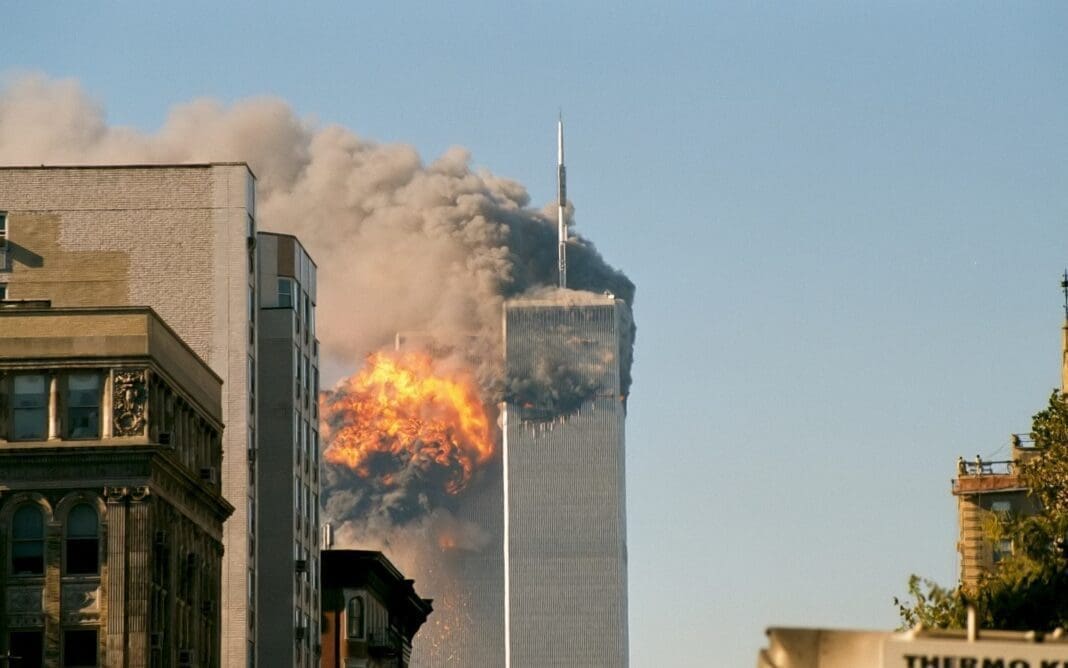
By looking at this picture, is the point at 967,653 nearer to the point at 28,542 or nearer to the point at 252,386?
the point at 28,542

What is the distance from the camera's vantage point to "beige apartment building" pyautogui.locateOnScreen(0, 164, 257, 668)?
398ft

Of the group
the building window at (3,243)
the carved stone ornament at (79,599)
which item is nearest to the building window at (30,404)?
the carved stone ornament at (79,599)

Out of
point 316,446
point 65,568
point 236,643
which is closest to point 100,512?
point 65,568

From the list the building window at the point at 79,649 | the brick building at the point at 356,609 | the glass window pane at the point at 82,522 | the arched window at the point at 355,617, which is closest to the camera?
the building window at the point at 79,649

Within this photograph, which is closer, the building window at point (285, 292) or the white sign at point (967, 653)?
the white sign at point (967, 653)

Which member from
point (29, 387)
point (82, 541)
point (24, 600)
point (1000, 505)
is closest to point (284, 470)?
point (1000, 505)

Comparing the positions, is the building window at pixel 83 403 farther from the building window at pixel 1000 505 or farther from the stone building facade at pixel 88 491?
the building window at pixel 1000 505

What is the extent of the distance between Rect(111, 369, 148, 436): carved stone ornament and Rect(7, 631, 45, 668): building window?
803cm

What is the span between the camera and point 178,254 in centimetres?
12331

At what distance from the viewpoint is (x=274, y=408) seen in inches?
5354

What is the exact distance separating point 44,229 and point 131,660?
3342cm

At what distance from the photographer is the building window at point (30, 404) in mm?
96012

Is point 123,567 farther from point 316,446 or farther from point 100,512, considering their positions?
point 316,446

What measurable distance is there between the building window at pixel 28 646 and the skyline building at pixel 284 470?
36053mm
